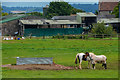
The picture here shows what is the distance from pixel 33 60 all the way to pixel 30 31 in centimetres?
5325

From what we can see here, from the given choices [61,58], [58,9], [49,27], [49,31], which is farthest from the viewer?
[58,9]

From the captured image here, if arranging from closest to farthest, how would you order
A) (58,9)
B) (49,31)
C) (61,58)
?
1. (61,58)
2. (49,31)
3. (58,9)

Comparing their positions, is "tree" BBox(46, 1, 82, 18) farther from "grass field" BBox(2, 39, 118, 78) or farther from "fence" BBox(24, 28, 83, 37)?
"grass field" BBox(2, 39, 118, 78)

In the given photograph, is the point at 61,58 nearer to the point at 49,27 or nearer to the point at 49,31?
the point at 49,31

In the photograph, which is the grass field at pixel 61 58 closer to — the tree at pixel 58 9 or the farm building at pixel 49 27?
the farm building at pixel 49 27

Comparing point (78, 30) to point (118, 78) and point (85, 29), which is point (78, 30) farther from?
point (118, 78)

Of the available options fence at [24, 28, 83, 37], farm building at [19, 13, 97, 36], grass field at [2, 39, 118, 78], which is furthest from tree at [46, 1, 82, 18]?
grass field at [2, 39, 118, 78]

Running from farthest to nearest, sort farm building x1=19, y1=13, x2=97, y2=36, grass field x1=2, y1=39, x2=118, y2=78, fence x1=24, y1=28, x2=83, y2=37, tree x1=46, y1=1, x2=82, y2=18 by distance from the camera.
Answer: tree x1=46, y1=1, x2=82, y2=18, farm building x1=19, y1=13, x2=97, y2=36, fence x1=24, y1=28, x2=83, y2=37, grass field x1=2, y1=39, x2=118, y2=78

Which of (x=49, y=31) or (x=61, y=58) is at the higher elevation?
(x=49, y=31)

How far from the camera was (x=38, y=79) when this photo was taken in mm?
16109

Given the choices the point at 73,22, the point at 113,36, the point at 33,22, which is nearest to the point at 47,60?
the point at 113,36

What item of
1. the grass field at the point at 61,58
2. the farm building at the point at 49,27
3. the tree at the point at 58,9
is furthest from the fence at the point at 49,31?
the tree at the point at 58,9

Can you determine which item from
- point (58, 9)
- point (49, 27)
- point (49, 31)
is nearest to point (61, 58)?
point (49, 31)

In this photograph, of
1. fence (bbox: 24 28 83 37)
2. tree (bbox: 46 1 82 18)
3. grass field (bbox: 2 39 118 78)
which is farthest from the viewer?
tree (bbox: 46 1 82 18)
